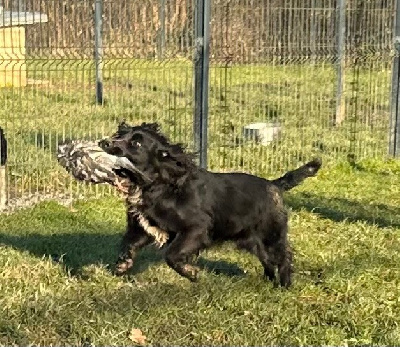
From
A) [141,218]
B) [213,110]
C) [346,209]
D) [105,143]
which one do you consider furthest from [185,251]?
[213,110]

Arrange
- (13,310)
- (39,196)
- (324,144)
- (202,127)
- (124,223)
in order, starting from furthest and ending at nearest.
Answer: (324,144)
(202,127)
(39,196)
(124,223)
(13,310)

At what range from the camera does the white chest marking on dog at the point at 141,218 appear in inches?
231

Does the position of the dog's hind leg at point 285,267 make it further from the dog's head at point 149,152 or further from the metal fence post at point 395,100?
the metal fence post at point 395,100

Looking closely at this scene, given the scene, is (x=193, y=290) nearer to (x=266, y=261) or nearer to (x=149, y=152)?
(x=266, y=261)

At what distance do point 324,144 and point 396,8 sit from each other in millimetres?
2268

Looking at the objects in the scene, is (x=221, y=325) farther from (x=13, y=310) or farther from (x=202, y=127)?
(x=202, y=127)

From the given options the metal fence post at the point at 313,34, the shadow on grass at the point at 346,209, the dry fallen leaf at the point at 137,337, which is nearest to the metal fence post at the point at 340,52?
the metal fence post at the point at 313,34

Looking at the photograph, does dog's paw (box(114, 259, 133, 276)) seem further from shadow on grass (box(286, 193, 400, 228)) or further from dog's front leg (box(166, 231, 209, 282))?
shadow on grass (box(286, 193, 400, 228))

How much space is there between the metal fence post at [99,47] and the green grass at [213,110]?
4.7 inches

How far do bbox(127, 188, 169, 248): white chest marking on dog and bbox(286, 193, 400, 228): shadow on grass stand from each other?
113 inches

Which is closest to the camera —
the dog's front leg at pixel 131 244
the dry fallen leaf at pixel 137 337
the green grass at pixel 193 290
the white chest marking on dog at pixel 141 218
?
the dry fallen leaf at pixel 137 337

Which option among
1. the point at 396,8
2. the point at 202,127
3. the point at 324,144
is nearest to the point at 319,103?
the point at 324,144

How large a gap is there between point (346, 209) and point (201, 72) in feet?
7.07

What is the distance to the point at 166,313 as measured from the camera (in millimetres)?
5227
